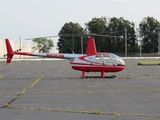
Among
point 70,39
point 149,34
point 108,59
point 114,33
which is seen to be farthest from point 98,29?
point 108,59

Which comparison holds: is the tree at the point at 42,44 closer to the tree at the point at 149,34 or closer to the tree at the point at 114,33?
the tree at the point at 114,33

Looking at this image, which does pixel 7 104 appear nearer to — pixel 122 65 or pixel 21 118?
pixel 21 118

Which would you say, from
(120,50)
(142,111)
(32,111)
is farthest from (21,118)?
(120,50)

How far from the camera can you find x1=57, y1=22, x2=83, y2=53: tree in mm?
113706

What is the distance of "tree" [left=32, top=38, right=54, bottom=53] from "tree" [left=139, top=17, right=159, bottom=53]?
52.8m

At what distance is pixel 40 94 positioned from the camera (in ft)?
51.6

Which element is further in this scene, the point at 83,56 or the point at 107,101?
the point at 83,56

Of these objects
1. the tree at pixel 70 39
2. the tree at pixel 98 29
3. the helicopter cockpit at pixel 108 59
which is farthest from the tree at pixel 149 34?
the helicopter cockpit at pixel 108 59

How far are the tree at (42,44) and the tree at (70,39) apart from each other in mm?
30383

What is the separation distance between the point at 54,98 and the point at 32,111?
3191mm

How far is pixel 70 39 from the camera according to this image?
11675 cm

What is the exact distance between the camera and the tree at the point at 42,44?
156m

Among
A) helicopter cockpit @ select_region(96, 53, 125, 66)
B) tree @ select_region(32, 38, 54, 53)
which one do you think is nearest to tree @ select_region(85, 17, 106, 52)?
tree @ select_region(32, 38, 54, 53)

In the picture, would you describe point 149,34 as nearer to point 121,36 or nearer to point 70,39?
point 121,36
